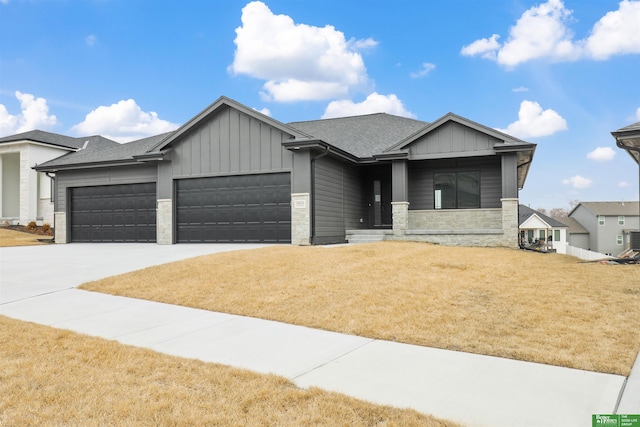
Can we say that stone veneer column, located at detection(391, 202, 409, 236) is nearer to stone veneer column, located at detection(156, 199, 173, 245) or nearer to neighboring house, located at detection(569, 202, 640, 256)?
stone veneer column, located at detection(156, 199, 173, 245)

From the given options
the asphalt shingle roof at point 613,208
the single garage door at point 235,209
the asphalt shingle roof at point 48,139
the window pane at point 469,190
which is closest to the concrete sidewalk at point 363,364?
the single garage door at point 235,209

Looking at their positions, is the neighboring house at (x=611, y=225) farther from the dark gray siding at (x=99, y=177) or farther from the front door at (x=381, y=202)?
the dark gray siding at (x=99, y=177)

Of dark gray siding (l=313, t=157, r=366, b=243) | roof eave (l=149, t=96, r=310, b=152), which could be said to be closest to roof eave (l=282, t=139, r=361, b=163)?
roof eave (l=149, t=96, r=310, b=152)

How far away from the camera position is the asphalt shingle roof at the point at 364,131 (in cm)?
1895

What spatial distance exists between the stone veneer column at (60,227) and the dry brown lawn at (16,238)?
2.68 feet

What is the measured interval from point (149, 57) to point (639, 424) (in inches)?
818

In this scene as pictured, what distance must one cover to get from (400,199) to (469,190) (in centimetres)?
327

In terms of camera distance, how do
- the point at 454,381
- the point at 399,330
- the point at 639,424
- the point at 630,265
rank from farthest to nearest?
the point at 630,265, the point at 399,330, the point at 454,381, the point at 639,424

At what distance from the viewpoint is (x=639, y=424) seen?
3135 mm

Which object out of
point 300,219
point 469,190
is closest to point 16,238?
point 300,219

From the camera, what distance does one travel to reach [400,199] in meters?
16.7

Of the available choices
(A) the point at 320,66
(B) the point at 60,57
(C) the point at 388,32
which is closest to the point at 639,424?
(C) the point at 388,32

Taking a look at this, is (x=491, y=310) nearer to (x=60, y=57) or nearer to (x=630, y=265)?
(x=630, y=265)

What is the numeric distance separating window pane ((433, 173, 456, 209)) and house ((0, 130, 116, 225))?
23300 millimetres
